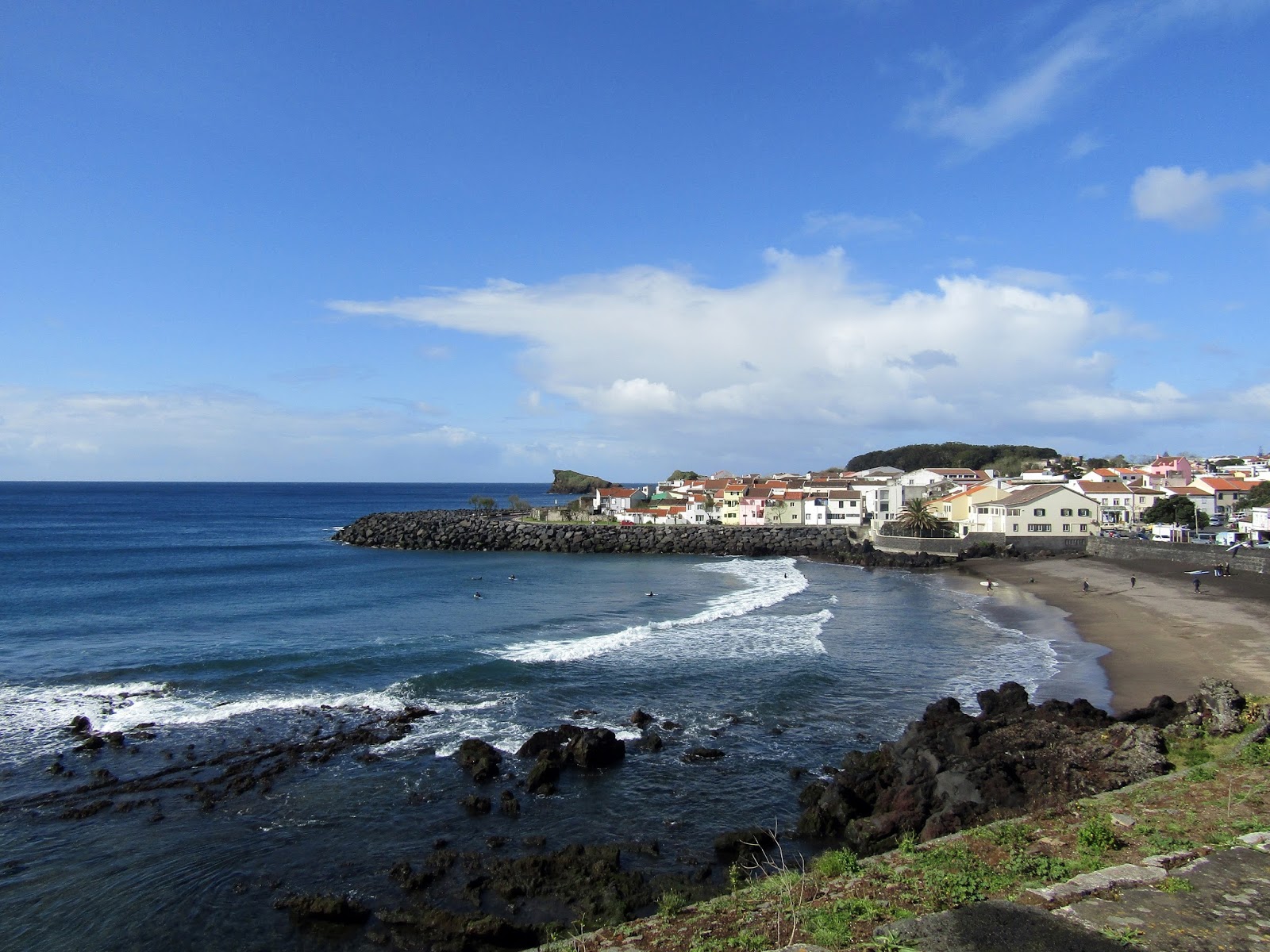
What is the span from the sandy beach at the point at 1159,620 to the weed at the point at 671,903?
16.7 metres

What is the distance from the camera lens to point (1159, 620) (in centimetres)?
3506

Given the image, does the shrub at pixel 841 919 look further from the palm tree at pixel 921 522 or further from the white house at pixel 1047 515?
the palm tree at pixel 921 522

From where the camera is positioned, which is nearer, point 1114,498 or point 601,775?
point 601,775

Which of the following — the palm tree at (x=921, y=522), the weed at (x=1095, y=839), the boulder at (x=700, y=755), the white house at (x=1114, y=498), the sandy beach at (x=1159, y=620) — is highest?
the white house at (x=1114, y=498)

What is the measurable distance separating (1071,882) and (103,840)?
1705 centimetres

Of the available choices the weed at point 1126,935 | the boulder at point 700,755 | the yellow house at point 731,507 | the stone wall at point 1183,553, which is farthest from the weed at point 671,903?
the yellow house at point 731,507

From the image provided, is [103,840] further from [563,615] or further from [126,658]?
[563,615]

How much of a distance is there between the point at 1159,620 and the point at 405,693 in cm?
3361

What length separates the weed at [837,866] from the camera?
422 inches

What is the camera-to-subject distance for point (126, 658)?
29.0 m

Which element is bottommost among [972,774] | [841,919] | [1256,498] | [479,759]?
[479,759]

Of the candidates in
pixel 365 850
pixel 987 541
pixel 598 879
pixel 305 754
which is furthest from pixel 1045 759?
pixel 987 541

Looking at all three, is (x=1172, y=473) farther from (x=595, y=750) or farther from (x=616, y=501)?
(x=595, y=750)

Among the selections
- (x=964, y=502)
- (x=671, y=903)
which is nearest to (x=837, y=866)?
(x=671, y=903)
